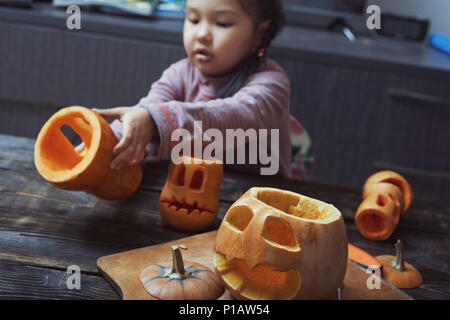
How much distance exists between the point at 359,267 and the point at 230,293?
0.60 ft

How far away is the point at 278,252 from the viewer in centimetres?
56

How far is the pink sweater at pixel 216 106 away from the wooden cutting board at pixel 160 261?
0.23 meters

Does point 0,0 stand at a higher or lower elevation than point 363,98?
higher

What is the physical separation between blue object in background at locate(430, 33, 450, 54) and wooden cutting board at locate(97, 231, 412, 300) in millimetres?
1597

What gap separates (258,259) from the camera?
1.86 feet

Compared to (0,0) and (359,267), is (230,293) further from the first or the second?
(0,0)

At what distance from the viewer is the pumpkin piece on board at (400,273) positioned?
0.70 metres

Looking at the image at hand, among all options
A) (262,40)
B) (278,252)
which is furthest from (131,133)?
(262,40)

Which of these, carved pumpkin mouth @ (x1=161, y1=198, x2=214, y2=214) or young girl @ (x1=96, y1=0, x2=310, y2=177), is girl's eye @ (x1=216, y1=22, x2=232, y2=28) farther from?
carved pumpkin mouth @ (x1=161, y1=198, x2=214, y2=214)

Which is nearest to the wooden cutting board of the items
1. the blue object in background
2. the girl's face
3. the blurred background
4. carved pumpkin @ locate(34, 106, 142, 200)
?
carved pumpkin @ locate(34, 106, 142, 200)

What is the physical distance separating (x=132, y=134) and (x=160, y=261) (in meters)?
0.23

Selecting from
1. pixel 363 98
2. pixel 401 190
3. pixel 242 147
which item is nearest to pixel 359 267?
pixel 401 190

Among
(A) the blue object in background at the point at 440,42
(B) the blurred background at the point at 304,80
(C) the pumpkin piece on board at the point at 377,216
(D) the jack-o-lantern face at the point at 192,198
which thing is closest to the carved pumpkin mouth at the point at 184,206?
(D) the jack-o-lantern face at the point at 192,198

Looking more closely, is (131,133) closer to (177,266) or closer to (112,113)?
(112,113)
